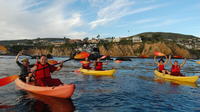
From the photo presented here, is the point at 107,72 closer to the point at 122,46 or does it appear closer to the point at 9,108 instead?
the point at 9,108

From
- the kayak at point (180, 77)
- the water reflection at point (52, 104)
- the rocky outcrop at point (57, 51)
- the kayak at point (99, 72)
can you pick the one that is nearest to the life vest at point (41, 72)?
the water reflection at point (52, 104)

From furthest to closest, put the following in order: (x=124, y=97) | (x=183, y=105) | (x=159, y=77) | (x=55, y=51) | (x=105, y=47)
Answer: (x=55, y=51) → (x=105, y=47) → (x=159, y=77) → (x=124, y=97) → (x=183, y=105)

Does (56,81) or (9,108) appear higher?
(56,81)

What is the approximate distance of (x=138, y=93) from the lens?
12.9 m

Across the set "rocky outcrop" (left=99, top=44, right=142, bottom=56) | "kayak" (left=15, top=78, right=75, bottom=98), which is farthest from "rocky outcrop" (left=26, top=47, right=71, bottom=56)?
"kayak" (left=15, top=78, right=75, bottom=98)

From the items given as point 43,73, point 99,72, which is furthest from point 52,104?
point 99,72

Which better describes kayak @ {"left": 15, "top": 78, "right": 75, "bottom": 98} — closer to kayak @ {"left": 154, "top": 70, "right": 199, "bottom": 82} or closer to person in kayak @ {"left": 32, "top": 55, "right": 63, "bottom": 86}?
person in kayak @ {"left": 32, "top": 55, "right": 63, "bottom": 86}

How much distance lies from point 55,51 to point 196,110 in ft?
518

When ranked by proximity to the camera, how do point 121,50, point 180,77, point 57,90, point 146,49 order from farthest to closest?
point 121,50 < point 146,49 < point 180,77 < point 57,90

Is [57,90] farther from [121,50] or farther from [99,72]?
[121,50]

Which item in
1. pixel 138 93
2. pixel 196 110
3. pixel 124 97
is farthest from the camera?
pixel 138 93

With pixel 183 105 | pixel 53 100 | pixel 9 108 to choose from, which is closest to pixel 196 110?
pixel 183 105

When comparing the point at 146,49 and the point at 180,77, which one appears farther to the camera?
the point at 146,49

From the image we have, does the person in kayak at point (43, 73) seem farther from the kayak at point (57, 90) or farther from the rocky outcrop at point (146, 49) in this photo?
the rocky outcrop at point (146, 49)
